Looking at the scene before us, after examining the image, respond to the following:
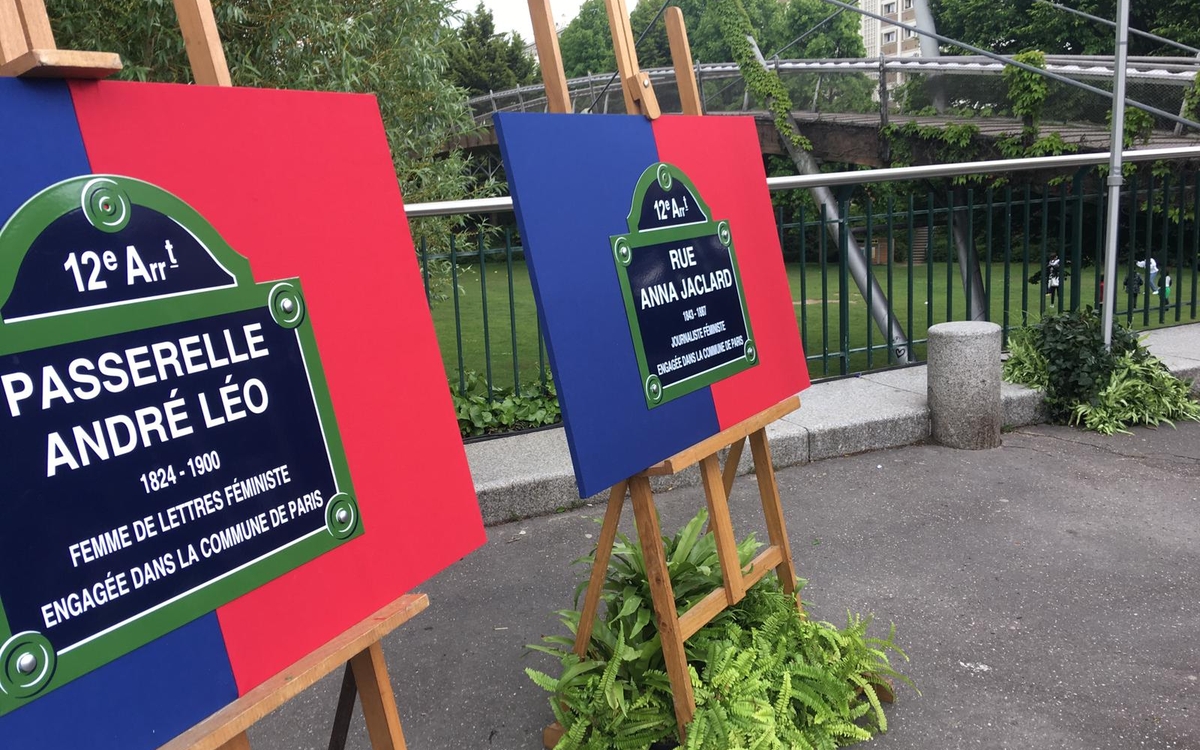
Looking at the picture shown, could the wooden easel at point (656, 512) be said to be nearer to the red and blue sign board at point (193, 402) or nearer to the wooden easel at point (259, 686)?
the red and blue sign board at point (193, 402)

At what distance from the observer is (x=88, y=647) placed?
1.35m

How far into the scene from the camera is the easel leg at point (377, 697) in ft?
6.07

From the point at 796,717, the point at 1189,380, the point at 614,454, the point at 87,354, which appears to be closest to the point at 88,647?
the point at 87,354

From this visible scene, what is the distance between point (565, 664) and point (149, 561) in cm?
163

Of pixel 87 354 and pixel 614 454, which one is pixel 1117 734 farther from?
pixel 87 354

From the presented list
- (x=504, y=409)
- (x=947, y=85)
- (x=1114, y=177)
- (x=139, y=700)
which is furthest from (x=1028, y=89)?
(x=139, y=700)

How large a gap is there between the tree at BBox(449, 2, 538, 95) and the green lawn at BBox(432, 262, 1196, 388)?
107 ft

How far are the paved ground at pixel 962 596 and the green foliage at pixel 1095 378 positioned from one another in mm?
374

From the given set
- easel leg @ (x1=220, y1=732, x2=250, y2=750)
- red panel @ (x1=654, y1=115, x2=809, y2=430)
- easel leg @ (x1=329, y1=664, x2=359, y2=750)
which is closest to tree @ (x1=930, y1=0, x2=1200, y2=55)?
red panel @ (x1=654, y1=115, x2=809, y2=430)

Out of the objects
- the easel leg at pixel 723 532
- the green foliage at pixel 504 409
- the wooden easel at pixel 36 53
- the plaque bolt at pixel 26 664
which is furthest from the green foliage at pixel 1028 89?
the plaque bolt at pixel 26 664

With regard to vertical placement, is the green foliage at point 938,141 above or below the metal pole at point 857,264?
above

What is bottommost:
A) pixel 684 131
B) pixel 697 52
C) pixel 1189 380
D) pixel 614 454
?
pixel 1189 380

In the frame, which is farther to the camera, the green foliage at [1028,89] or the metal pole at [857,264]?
the green foliage at [1028,89]

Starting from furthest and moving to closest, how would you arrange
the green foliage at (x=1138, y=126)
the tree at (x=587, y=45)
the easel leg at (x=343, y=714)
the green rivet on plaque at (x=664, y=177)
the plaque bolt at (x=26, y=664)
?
the tree at (x=587, y=45) → the green foliage at (x=1138, y=126) → the green rivet on plaque at (x=664, y=177) → the easel leg at (x=343, y=714) → the plaque bolt at (x=26, y=664)
